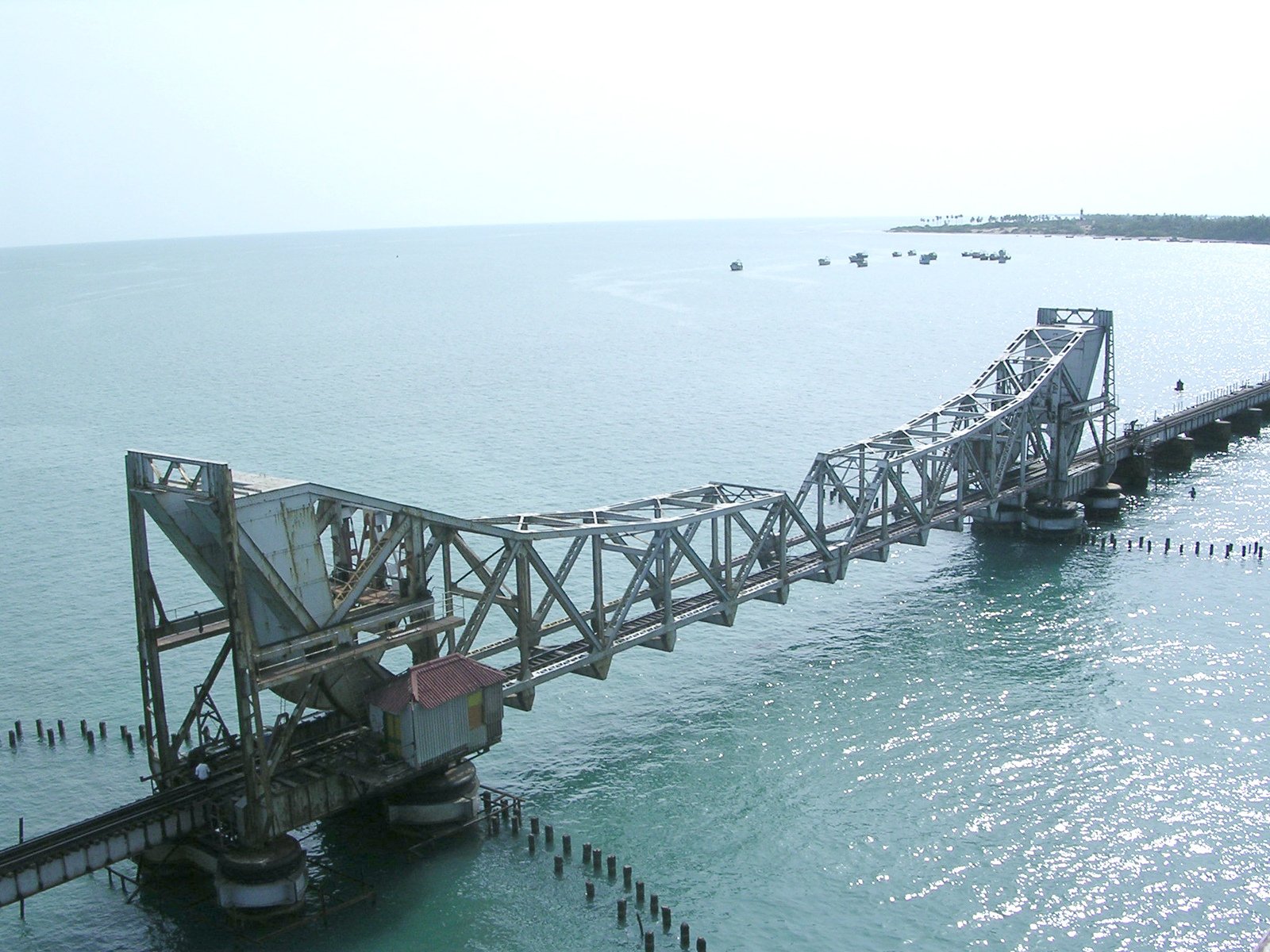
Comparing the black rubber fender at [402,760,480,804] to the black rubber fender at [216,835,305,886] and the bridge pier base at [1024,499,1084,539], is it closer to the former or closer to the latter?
the black rubber fender at [216,835,305,886]

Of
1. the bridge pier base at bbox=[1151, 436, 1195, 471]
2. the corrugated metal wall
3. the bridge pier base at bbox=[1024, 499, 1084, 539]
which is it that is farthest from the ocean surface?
the corrugated metal wall

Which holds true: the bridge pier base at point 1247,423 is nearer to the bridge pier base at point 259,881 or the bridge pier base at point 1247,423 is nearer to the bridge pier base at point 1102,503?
the bridge pier base at point 1102,503

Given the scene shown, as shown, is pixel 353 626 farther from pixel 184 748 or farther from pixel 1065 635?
pixel 1065 635

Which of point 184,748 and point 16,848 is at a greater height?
point 16,848

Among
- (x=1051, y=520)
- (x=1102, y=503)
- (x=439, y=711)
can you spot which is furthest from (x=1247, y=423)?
(x=439, y=711)

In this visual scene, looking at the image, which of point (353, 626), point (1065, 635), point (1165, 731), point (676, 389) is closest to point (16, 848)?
point (353, 626)

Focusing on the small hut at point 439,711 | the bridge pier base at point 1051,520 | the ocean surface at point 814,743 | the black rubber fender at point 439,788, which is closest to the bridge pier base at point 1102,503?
the ocean surface at point 814,743
